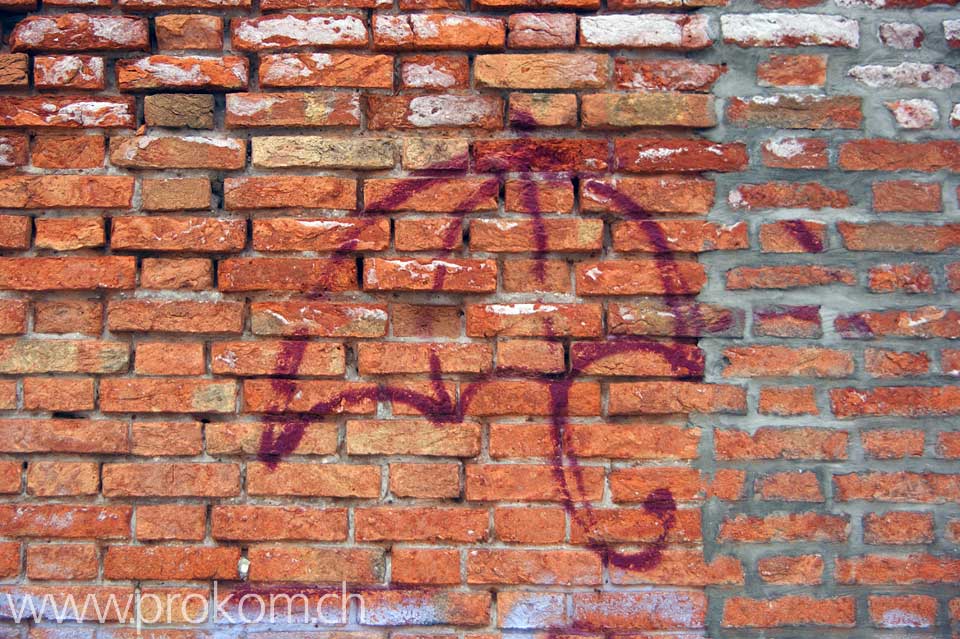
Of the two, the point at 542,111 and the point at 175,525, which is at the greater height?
the point at 542,111

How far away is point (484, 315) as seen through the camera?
1754mm

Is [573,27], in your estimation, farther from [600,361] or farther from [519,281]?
[600,361]

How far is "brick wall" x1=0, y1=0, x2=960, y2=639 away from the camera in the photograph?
1724 mm

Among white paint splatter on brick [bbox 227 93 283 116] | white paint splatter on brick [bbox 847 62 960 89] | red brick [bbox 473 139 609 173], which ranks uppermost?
white paint splatter on brick [bbox 847 62 960 89]

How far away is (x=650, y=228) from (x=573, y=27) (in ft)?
1.72

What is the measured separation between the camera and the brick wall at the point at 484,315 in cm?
172

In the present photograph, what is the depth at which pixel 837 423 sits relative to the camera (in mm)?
1746

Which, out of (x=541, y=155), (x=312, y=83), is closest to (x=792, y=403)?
(x=541, y=155)

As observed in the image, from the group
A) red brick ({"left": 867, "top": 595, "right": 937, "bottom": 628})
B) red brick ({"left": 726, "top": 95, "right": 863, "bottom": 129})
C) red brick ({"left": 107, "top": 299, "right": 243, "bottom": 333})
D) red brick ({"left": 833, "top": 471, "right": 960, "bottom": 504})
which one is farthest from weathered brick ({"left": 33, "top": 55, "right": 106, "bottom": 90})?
red brick ({"left": 867, "top": 595, "right": 937, "bottom": 628})

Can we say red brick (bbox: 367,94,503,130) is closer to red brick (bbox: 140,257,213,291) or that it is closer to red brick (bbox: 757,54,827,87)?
red brick (bbox: 140,257,213,291)

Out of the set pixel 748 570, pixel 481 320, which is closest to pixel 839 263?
pixel 748 570

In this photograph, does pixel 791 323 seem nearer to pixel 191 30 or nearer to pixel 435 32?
pixel 435 32

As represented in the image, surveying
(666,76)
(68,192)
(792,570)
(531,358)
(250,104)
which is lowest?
(792,570)

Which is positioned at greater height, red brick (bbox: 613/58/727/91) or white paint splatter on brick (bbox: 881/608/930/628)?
red brick (bbox: 613/58/727/91)
